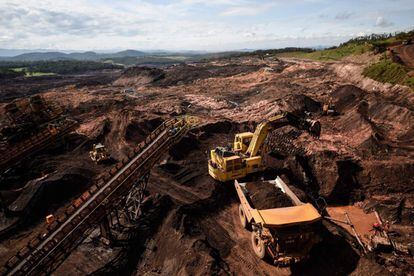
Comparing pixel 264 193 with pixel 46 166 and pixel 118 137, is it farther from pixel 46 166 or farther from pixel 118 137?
pixel 46 166

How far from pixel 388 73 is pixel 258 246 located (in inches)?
1183

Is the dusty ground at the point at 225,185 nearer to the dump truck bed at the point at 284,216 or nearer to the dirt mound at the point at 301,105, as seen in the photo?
the dirt mound at the point at 301,105

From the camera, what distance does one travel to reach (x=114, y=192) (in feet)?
47.2

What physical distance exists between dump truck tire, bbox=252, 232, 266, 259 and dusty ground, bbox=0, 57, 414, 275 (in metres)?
0.32

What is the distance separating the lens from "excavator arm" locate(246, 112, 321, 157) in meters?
16.0

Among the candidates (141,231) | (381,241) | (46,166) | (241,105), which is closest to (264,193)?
(381,241)

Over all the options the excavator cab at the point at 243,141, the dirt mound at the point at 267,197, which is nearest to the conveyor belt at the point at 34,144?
the excavator cab at the point at 243,141

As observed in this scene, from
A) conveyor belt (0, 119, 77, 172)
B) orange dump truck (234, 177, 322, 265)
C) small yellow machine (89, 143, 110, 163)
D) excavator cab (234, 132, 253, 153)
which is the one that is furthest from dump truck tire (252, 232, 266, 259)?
conveyor belt (0, 119, 77, 172)

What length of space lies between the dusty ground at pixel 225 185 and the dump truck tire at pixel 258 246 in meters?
0.32

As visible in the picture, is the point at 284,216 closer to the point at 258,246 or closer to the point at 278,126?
the point at 258,246

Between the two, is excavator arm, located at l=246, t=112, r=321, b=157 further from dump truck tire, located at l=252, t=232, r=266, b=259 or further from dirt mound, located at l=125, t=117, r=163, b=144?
dirt mound, located at l=125, t=117, r=163, b=144

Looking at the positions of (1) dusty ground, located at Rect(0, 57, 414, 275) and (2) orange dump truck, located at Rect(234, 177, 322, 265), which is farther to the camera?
(1) dusty ground, located at Rect(0, 57, 414, 275)

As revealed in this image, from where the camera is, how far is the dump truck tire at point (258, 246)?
12.3 metres

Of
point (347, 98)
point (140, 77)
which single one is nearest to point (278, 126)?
point (347, 98)
